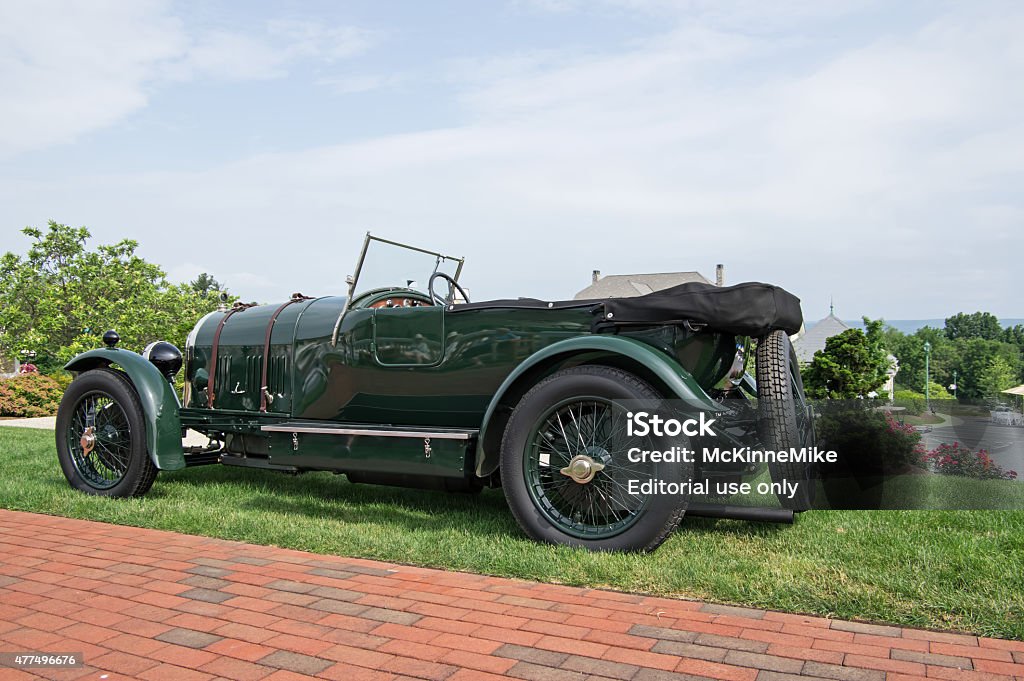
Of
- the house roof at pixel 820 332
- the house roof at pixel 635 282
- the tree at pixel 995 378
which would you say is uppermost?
the house roof at pixel 635 282

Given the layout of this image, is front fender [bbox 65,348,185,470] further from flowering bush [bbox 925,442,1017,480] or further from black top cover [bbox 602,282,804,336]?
flowering bush [bbox 925,442,1017,480]

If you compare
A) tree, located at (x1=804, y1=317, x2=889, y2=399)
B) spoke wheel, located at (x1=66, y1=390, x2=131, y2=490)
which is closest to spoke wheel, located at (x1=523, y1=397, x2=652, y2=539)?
spoke wheel, located at (x1=66, y1=390, x2=131, y2=490)

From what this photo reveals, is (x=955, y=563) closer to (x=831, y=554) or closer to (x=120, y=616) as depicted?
(x=831, y=554)

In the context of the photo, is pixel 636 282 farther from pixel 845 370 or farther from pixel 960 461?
pixel 960 461

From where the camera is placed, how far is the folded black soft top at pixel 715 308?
384 centimetres

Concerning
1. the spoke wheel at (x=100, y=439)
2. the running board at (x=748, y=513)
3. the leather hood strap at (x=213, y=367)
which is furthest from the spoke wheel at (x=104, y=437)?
the running board at (x=748, y=513)

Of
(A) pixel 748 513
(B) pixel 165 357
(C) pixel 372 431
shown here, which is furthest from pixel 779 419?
(B) pixel 165 357

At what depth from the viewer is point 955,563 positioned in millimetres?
3346

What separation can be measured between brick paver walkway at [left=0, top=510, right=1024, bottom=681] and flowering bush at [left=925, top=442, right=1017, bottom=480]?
1.90 metres

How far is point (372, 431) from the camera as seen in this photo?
4.54 m

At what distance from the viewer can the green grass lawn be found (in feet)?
9.91

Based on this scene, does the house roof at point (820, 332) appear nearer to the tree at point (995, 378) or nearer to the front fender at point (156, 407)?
the tree at point (995, 378)

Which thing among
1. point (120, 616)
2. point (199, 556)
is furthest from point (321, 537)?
point (120, 616)

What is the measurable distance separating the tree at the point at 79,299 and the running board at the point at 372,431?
21224mm
